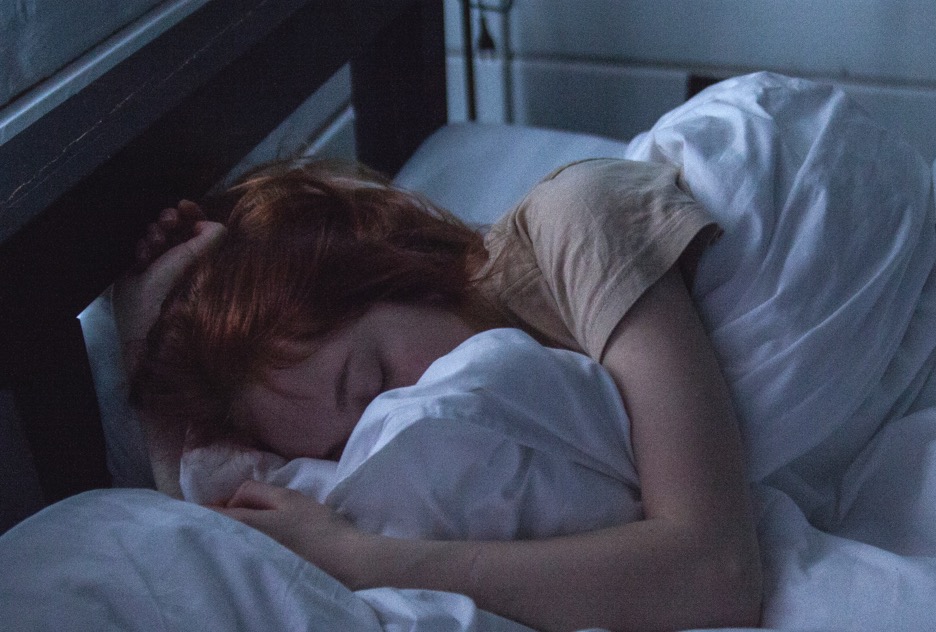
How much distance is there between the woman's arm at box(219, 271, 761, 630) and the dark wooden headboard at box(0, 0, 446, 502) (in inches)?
6.7

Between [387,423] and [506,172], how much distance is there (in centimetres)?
65

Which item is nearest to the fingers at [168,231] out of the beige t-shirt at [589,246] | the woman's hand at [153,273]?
the woman's hand at [153,273]

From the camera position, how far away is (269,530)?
25.5 inches

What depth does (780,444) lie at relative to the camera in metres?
0.73

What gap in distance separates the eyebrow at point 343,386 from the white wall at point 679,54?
929 millimetres

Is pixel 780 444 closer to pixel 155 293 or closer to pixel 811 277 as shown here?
pixel 811 277

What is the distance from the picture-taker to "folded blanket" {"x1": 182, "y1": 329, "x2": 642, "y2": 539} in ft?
2.10

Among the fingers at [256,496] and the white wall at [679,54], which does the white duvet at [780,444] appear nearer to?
the fingers at [256,496]

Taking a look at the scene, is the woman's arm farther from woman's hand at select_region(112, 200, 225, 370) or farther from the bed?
woman's hand at select_region(112, 200, 225, 370)

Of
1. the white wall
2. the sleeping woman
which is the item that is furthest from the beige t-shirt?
the white wall

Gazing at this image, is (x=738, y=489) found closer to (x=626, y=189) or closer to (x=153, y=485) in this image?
(x=626, y=189)

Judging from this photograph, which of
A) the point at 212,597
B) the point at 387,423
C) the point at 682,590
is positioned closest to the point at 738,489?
the point at 682,590

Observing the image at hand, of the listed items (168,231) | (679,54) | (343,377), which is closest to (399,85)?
(679,54)

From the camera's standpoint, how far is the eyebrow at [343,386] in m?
0.73
